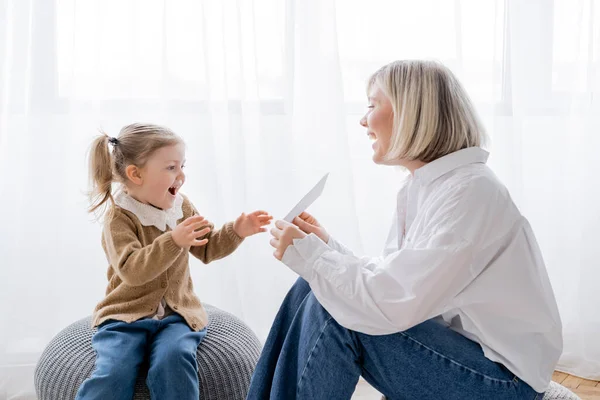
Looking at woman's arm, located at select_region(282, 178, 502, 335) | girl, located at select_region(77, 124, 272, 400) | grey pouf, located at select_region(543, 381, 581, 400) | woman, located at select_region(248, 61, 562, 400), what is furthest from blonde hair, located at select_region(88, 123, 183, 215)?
grey pouf, located at select_region(543, 381, 581, 400)

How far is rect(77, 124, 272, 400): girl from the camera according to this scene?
72.8 inches

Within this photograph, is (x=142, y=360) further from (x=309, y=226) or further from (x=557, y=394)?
(x=557, y=394)

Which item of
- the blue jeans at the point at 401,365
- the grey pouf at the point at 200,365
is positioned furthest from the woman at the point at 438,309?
the grey pouf at the point at 200,365

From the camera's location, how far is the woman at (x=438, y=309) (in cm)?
153

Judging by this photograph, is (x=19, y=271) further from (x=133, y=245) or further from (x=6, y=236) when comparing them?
(x=133, y=245)

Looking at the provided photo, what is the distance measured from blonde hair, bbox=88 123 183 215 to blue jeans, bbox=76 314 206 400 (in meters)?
0.36

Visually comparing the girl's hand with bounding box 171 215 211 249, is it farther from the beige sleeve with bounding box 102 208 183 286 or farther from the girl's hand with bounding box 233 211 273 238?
the girl's hand with bounding box 233 211 273 238

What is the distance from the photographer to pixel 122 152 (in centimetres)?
202

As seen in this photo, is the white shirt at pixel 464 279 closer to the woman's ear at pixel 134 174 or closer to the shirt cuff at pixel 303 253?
the shirt cuff at pixel 303 253

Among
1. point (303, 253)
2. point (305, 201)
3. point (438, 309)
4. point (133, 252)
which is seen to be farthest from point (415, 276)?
point (133, 252)

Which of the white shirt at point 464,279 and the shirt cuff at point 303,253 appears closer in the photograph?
the white shirt at point 464,279

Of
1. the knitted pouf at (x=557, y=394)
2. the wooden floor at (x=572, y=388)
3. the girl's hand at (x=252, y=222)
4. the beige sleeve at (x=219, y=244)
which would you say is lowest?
the wooden floor at (x=572, y=388)

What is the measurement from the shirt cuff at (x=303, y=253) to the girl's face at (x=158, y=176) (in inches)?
19.9

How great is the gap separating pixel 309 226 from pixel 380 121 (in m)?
0.33
